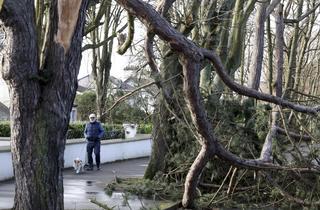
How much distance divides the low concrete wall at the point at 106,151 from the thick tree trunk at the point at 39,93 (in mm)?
5934

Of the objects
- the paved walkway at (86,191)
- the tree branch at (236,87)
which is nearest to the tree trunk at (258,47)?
the paved walkway at (86,191)

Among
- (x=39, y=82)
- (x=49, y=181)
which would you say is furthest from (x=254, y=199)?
(x=39, y=82)

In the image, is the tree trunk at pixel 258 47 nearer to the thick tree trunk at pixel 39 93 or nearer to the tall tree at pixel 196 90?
the tall tree at pixel 196 90

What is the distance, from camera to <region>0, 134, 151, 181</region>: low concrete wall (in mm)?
10062

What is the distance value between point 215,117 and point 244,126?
2.43ft

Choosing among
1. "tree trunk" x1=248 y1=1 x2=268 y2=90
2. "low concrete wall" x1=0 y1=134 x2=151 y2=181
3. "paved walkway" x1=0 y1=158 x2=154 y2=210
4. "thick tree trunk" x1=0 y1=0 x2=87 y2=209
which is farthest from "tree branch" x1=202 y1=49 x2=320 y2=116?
"tree trunk" x1=248 y1=1 x2=268 y2=90

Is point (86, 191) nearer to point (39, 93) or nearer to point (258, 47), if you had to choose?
point (39, 93)

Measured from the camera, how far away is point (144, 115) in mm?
8148

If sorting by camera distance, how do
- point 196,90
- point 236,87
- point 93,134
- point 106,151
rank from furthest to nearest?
point 106,151
point 93,134
point 236,87
point 196,90

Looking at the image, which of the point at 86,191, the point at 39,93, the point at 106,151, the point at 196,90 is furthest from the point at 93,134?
the point at 39,93

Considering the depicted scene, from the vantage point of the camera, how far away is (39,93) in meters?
4.65

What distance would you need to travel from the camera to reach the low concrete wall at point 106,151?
10.1 metres

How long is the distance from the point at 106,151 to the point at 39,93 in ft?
35.3

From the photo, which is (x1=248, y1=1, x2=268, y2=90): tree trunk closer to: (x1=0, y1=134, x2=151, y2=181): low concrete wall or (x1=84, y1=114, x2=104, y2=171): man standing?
(x1=84, y1=114, x2=104, y2=171): man standing
